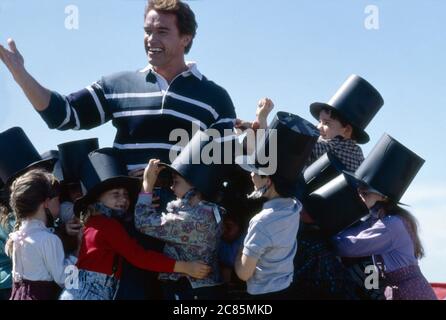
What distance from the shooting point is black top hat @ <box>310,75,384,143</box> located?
4871 millimetres

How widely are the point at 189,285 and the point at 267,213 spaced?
2.02ft

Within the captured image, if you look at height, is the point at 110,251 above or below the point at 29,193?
below

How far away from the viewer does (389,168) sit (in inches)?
163

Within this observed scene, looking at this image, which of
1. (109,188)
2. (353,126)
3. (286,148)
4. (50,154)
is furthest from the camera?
(353,126)

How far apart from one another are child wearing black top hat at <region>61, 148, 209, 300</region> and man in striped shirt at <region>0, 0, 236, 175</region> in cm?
20

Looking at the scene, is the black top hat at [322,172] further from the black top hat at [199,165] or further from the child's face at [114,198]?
the child's face at [114,198]

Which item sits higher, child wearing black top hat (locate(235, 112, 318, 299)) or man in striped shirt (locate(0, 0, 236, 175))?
man in striped shirt (locate(0, 0, 236, 175))

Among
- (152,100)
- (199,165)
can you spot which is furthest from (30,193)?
(199,165)

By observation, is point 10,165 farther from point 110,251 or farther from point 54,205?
point 110,251

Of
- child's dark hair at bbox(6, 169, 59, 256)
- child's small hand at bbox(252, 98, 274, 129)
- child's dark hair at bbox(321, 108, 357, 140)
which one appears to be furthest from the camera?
child's dark hair at bbox(321, 108, 357, 140)

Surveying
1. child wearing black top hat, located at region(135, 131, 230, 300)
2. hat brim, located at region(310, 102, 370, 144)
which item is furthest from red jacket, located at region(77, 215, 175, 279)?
hat brim, located at region(310, 102, 370, 144)

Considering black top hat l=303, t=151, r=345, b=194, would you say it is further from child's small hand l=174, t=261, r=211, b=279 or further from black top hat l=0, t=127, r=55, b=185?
black top hat l=0, t=127, r=55, b=185

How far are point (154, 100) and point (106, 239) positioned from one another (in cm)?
92

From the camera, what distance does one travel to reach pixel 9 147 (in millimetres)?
4379
